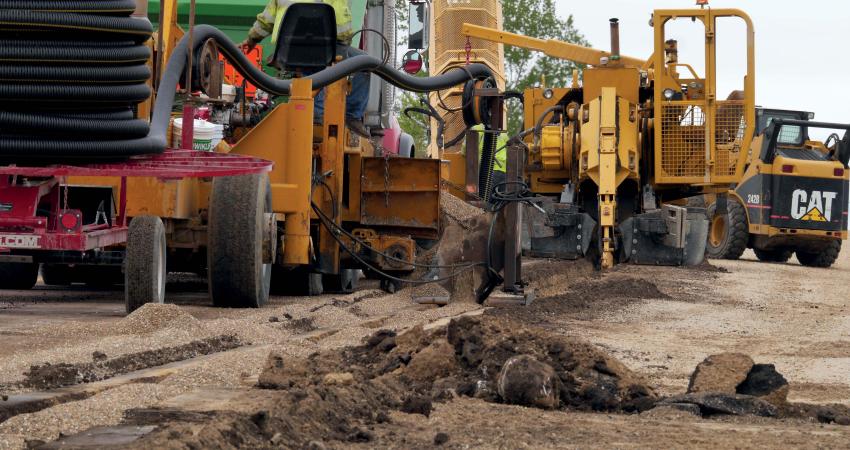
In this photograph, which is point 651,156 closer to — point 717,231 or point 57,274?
point 57,274

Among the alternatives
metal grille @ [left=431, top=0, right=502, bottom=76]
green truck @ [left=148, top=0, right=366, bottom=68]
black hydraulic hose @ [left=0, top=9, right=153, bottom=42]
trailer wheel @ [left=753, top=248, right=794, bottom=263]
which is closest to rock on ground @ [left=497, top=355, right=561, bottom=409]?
black hydraulic hose @ [left=0, top=9, right=153, bottom=42]

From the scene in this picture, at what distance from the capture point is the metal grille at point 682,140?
1639cm

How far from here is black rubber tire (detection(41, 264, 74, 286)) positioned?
Result: 1318 cm

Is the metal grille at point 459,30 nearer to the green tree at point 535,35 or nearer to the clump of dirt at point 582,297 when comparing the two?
the clump of dirt at point 582,297

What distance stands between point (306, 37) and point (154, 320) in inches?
139

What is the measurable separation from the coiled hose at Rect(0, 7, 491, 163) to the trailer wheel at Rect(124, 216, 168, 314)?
11.1 ft

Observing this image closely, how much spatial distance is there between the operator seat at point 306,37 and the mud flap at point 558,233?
196 inches

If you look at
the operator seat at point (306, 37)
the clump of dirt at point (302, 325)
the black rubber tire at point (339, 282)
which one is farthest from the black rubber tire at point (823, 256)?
the clump of dirt at point (302, 325)

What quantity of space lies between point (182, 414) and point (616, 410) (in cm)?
204

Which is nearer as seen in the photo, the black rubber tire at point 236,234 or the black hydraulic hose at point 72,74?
the black hydraulic hose at point 72,74

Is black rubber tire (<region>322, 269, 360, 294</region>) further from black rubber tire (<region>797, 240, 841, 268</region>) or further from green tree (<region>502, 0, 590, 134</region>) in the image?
green tree (<region>502, 0, 590, 134</region>)

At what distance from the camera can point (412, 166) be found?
41.1 ft

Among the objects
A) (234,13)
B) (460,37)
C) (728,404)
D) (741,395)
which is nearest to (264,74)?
(234,13)

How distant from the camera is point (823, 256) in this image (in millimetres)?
24828
